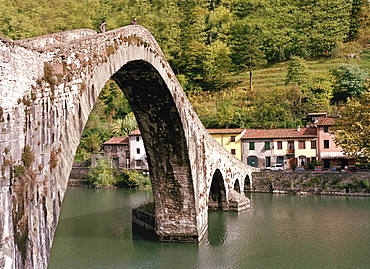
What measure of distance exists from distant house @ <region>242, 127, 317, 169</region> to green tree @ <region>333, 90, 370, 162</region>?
5.38 m

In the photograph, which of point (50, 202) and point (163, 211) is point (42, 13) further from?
point (50, 202)

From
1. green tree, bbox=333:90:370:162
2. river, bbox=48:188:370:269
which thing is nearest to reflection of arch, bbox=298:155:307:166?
green tree, bbox=333:90:370:162

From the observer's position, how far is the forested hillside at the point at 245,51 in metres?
44.2

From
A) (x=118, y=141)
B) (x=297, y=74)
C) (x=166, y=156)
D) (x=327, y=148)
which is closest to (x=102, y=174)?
(x=118, y=141)

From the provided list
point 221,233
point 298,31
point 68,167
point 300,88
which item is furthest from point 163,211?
point 298,31

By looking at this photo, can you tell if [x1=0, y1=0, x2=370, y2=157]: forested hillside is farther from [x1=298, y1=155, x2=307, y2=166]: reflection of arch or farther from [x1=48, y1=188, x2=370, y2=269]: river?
[x1=48, y1=188, x2=370, y2=269]: river

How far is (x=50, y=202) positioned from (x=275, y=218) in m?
15.5

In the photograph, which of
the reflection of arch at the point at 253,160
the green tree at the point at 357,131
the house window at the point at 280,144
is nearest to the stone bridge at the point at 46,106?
the green tree at the point at 357,131

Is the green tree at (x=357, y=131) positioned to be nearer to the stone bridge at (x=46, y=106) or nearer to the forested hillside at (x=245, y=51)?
the forested hillside at (x=245, y=51)

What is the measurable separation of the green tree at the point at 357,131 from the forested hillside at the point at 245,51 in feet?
38.3

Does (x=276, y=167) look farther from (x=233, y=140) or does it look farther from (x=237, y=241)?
(x=237, y=241)

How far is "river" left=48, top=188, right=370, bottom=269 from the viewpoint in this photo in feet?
48.0

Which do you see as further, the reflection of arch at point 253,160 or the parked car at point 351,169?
the reflection of arch at point 253,160

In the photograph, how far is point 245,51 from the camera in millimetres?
53750
